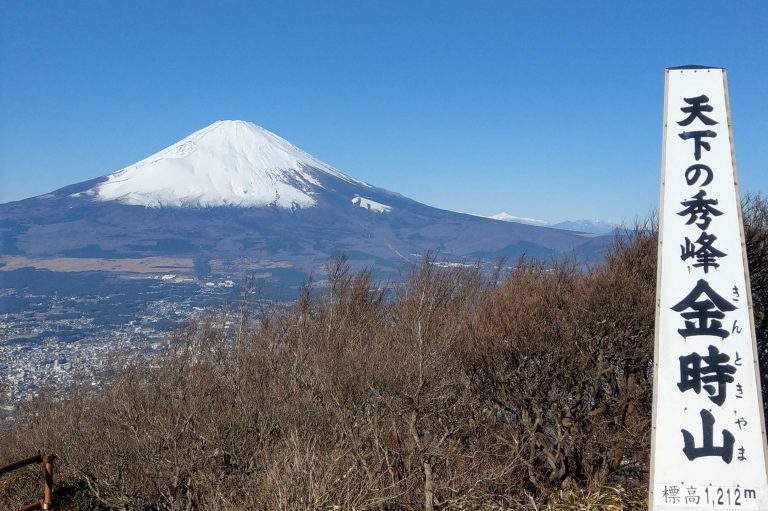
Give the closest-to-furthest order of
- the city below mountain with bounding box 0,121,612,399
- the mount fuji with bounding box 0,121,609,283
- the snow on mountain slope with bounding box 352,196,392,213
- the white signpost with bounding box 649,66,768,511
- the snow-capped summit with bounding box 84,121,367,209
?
the white signpost with bounding box 649,66,768,511
the city below mountain with bounding box 0,121,612,399
the mount fuji with bounding box 0,121,609,283
the snow on mountain slope with bounding box 352,196,392,213
the snow-capped summit with bounding box 84,121,367,209

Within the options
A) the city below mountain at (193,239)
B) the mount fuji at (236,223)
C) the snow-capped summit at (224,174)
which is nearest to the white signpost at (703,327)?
the city below mountain at (193,239)

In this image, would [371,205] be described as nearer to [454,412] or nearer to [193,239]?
[193,239]

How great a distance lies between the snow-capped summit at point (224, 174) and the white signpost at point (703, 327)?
466 ft

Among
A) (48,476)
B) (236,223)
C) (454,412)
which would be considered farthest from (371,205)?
(48,476)

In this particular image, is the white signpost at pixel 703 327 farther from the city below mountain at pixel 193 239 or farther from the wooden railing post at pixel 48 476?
the city below mountain at pixel 193 239

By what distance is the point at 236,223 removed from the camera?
137m

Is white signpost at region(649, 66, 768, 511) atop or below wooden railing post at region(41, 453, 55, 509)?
atop

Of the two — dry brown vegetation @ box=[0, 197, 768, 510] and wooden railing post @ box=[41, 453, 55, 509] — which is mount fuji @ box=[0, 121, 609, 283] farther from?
wooden railing post @ box=[41, 453, 55, 509]

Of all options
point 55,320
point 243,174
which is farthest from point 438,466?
point 243,174

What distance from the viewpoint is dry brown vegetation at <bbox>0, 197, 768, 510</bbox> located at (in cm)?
905

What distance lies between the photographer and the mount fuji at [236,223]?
10481 cm

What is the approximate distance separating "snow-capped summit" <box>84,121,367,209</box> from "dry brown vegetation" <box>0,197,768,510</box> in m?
135

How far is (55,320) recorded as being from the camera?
5991cm

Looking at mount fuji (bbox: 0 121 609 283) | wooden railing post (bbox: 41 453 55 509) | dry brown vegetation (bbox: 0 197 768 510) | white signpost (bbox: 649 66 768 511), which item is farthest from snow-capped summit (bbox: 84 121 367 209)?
white signpost (bbox: 649 66 768 511)
